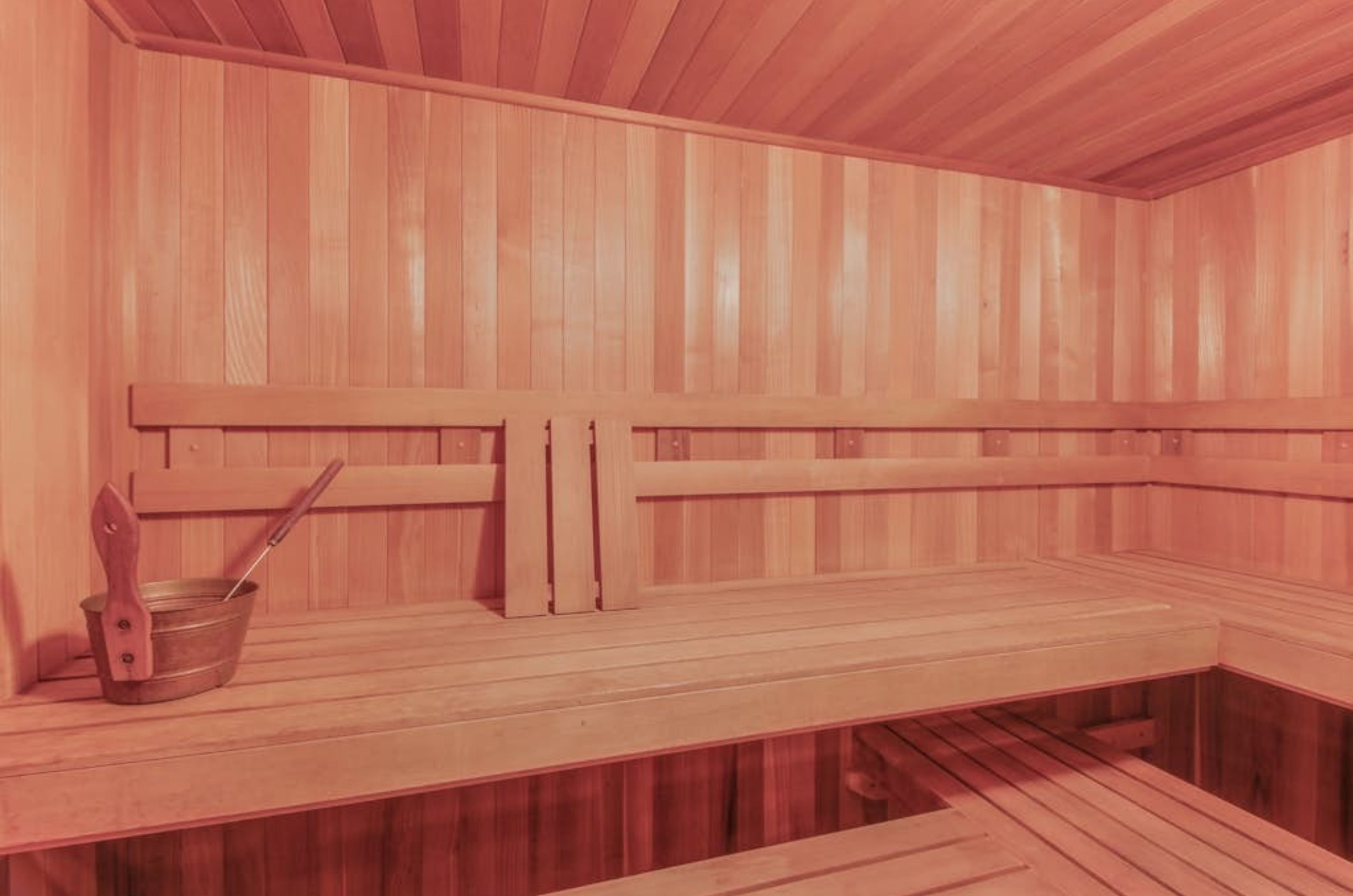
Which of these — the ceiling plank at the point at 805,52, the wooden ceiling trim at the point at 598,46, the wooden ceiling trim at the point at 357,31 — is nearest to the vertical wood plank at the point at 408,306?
the wooden ceiling trim at the point at 357,31

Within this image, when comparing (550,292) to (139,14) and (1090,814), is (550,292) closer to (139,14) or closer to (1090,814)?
(139,14)

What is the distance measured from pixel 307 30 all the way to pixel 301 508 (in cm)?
118

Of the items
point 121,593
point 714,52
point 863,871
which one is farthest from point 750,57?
point 863,871

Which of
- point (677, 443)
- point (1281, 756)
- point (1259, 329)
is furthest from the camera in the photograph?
point (1259, 329)

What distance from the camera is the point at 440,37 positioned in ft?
5.43

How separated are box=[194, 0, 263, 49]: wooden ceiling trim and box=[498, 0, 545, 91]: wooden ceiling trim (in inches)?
23.6

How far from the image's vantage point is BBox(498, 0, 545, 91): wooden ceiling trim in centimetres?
154

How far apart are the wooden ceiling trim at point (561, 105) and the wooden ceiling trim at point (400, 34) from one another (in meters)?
0.05

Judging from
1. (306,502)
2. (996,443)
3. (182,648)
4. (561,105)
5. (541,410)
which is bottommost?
(182,648)

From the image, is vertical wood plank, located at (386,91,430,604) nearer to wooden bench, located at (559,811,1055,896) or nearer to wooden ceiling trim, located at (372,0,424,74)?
wooden ceiling trim, located at (372,0,424,74)

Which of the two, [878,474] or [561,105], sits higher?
[561,105]

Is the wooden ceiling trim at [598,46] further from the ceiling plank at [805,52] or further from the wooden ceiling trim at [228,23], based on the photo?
the wooden ceiling trim at [228,23]

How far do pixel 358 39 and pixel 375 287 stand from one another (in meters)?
0.61

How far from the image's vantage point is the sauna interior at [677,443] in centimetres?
129
